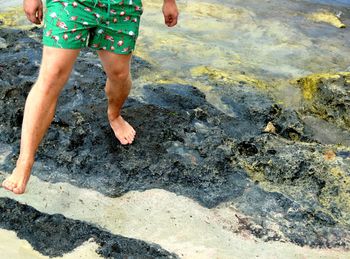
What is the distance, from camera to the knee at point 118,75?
292 cm

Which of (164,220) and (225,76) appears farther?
(225,76)

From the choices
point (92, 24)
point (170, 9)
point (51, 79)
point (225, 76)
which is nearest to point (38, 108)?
point (51, 79)

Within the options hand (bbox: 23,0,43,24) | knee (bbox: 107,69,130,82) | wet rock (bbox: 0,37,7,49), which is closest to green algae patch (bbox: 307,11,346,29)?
wet rock (bbox: 0,37,7,49)

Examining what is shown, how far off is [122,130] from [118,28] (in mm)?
736

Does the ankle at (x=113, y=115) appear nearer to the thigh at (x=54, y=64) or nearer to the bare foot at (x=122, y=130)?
the bare foot at (x=122, y=130)

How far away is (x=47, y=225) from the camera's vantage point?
260 cm

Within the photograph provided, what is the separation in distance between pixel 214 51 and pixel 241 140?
1.69m

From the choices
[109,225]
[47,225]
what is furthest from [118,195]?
[47,225]

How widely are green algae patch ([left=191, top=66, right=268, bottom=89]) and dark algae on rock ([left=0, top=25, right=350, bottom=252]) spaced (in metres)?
0.34

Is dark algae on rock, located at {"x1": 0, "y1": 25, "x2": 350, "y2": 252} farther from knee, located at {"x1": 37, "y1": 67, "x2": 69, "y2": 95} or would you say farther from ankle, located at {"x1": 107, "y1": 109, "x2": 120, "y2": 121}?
knee, located at {"x1": 37, "y1": 67, "x2": 69, "y2": 95}

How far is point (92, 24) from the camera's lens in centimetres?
255

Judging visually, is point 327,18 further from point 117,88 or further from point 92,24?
point 92,24

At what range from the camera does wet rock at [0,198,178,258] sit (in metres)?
2.47

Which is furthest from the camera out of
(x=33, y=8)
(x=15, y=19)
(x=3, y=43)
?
(x=15, y=19)
